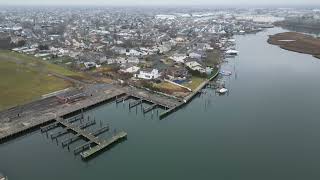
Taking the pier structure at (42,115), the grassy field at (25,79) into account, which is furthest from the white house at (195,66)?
the grassy field at (25,79)

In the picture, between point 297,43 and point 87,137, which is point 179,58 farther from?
point 297,43

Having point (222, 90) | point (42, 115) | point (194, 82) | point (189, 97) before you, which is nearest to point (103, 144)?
point (42, 115)

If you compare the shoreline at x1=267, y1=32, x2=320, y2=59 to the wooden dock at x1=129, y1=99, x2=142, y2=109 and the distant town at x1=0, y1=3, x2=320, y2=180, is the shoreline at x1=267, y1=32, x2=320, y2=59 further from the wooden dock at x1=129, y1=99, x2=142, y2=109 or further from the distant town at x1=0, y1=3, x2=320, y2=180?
the wooden dock at x1=129, y1=99, x2=142, y2=109

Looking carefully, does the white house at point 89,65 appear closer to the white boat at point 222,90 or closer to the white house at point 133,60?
the white house at point 133,60

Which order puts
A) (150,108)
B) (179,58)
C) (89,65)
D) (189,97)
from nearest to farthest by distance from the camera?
(150,108) → (189,97) → (89,65) → (179,58)

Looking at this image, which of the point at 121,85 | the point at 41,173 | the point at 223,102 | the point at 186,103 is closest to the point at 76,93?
the point at 121,85

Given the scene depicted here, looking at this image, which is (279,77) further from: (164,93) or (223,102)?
(164,93)
